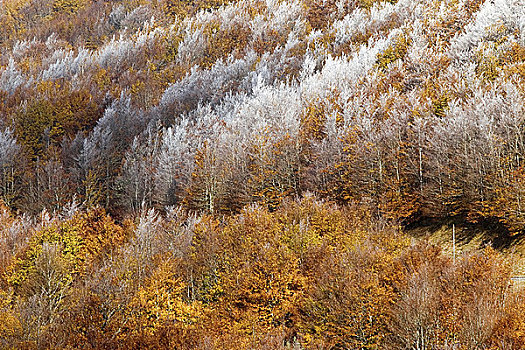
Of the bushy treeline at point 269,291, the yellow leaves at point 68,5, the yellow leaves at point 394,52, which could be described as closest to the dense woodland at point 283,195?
the bushy treeline at point 269,291

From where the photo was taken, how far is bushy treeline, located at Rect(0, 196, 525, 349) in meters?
33.0

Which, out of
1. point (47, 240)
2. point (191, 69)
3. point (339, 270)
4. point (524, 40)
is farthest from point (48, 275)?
point (191, 69)

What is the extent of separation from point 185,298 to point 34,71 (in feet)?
371

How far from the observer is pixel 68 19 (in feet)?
598

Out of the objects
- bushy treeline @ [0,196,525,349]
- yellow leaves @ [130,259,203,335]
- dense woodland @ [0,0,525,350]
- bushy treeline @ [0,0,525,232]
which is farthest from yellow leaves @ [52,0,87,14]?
yellow leaves @ [130,259,203,335]

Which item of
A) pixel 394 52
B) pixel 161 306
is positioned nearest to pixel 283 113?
pixel 394 52

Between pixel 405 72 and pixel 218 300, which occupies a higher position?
pixel 405 72

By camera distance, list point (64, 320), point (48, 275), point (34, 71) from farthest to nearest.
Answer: point (34, 71), point (48, 275), point (64, 320)

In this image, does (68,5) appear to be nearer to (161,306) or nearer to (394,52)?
(394,52)

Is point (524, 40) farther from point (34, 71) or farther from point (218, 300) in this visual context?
point (34, 71)

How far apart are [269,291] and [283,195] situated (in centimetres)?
2134

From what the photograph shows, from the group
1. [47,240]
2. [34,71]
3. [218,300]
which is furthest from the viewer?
[34,71]

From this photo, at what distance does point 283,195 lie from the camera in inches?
2420

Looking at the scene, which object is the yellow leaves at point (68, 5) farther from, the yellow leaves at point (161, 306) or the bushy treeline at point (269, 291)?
the yellow leaves at point (161, 306)
